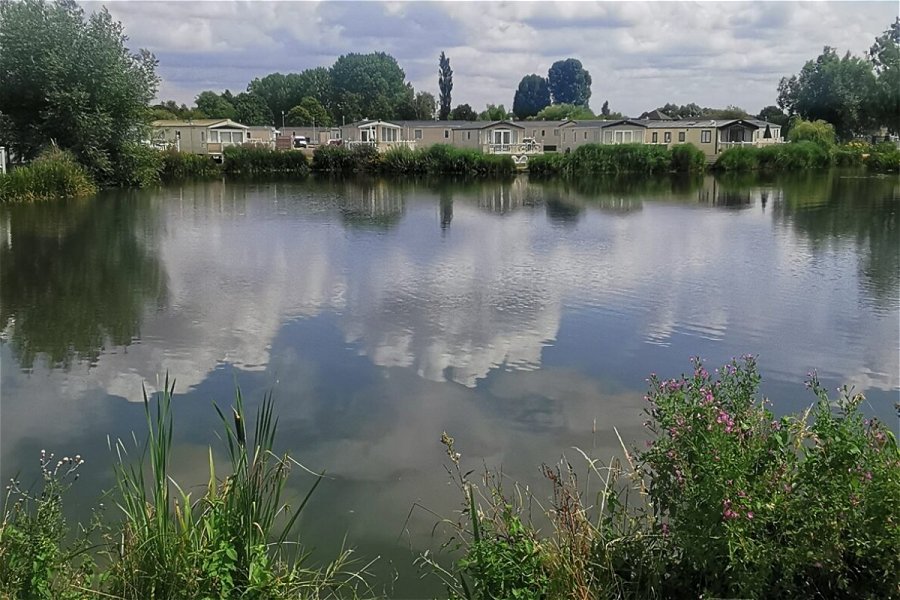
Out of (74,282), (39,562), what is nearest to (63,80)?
(74,282)

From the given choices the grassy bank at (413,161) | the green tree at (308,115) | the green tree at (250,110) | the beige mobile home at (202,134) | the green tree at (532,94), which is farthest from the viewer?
the green tree at (532,94)

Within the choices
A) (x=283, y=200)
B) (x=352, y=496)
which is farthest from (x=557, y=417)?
(x=283, y=200)

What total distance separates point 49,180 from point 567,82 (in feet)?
392

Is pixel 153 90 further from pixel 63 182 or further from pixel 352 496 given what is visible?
pixel 352 496

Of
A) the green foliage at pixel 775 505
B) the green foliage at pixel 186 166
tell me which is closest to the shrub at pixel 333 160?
the green foliage at pixel 186 166

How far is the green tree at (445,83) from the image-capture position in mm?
104812

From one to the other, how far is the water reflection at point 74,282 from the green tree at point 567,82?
404ft

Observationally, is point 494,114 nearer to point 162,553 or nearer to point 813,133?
point 813,133

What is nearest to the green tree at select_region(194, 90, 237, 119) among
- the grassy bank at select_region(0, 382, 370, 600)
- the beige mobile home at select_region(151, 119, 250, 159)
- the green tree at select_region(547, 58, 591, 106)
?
the beige mobile home at select_region(151, 119, 250, 159)

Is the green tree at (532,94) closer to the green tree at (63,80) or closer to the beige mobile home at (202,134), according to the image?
the beige mobile home at (202,134)

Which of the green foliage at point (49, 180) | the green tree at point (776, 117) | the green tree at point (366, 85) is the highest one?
the green tree at point (366, 85)

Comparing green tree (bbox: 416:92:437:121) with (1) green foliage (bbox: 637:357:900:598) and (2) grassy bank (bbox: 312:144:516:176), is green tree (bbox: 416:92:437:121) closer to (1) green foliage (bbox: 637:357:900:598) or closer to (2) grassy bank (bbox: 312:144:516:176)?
(2) grassy bank (bbox: 312:144:516:176)

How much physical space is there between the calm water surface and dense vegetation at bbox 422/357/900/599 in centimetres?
97

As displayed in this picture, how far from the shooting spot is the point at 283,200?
28.2 m
